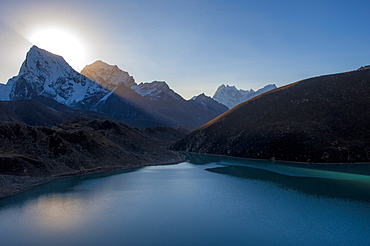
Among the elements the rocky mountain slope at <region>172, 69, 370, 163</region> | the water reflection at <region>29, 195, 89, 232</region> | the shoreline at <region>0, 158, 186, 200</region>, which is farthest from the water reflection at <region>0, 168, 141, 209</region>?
the rocky mountain slope at <region>172, 69, 370, 163</region>

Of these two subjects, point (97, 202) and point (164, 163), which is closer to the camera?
point (97, 202)

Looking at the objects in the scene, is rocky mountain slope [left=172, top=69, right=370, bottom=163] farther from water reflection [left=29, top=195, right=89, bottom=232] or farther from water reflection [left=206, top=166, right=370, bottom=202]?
water reflection [left=29, top=195, right=89, bottom=232]

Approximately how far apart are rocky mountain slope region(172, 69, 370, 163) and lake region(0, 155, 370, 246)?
37.8 metres

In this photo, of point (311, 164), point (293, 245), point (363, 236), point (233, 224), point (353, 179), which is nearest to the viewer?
point (293, 245)

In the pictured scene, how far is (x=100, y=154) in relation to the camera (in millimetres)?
75250

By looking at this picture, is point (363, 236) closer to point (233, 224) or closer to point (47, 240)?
point (233, 224)

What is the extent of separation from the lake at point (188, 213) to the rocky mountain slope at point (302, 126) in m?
37.8

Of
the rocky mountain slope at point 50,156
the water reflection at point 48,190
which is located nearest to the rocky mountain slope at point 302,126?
the rocky mountain slope at point 50,156

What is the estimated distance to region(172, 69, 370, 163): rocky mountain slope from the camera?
305 feet

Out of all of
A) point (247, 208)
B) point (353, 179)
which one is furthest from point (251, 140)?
point (247, 208)

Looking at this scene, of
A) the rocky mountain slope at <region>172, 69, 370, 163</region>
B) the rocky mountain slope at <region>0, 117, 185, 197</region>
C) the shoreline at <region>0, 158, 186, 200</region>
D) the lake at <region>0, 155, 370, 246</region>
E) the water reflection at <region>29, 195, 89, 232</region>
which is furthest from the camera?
the rocky mountain slope at <region>172, 69, 370, 163</region>

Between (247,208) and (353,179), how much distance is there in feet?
120

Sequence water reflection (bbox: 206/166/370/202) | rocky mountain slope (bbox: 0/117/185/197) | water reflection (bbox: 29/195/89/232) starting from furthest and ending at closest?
rocky mountain slope (bbox: 0/117/185/197)
water reflection (bbox: 206/166/370/202)
water reflection (bbox: 29/195/89/232)

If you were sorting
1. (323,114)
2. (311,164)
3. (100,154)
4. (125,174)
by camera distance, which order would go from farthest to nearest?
1. (323,114)
2. (311,164)
3. (100,154)
4. (125,174)
